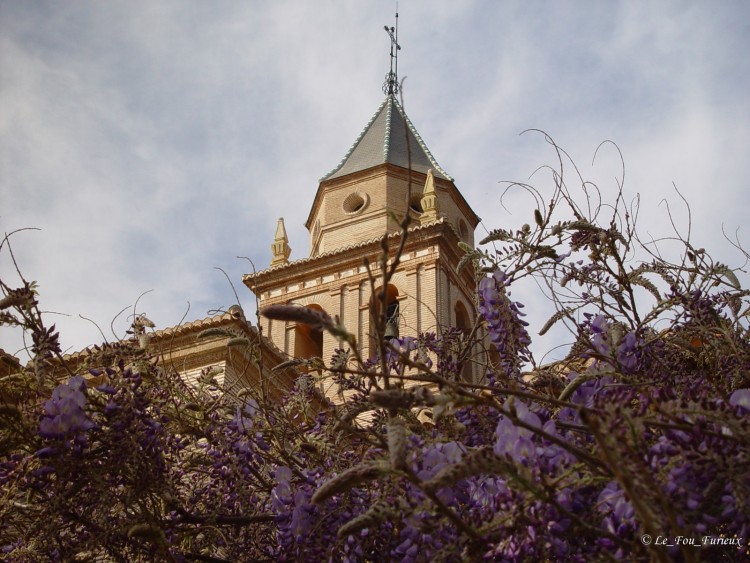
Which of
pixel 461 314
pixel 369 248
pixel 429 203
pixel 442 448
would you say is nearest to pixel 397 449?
pixel 442 448

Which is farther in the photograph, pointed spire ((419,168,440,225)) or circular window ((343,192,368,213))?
circular window ((343,192,368,213))

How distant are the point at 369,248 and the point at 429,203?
3.46 m

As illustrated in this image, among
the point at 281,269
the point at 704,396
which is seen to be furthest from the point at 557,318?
the point at 281,269

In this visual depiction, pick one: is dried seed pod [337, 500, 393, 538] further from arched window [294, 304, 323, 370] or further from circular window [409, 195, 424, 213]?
circular window [409, 195, 424, 213]

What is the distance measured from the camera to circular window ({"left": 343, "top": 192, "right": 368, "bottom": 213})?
28906 millimetres

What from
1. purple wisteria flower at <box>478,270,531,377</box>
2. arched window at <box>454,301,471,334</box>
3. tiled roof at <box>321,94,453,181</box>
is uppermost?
tiled roof at <box>321,94,453,181</box>

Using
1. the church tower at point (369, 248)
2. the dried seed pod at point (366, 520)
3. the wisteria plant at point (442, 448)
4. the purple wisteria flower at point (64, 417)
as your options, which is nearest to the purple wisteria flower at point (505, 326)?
the wisteria plant at point (442, 448)

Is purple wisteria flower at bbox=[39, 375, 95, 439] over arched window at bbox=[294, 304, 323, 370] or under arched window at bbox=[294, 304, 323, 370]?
under

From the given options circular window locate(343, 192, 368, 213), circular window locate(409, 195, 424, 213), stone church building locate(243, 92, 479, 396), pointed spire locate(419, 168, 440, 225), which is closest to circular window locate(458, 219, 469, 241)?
stone church building locate(243, 92, 479, 396)

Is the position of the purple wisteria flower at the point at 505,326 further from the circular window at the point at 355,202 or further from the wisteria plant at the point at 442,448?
the circular window at the point at 355,202

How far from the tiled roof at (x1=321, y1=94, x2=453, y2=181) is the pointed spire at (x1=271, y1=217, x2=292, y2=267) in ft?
9.68

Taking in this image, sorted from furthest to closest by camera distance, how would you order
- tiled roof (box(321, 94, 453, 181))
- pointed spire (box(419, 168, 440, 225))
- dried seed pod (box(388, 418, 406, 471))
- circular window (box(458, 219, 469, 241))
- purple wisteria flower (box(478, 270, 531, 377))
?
1. tiled roof (box(321, 94, 453, 181))
2. circular window (box(458, 219, 469, 241))
3. pointed spire (box(419, 168, 440, 225))
4. purple wisteria flower (box(478, 270, 531, 377))
5. dried seed pod (box(388, 418, 406, 471))

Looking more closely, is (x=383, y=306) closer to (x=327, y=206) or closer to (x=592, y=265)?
(x=592, y=265)

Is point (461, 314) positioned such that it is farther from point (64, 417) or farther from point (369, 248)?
point (64, 417)
